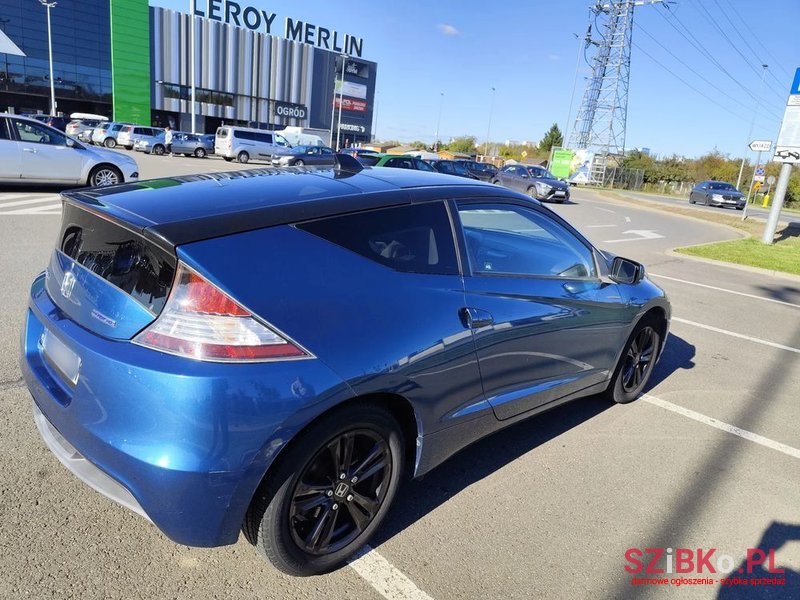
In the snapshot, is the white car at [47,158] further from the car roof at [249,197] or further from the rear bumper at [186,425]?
the rear bumper at [186,425]

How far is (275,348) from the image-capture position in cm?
204

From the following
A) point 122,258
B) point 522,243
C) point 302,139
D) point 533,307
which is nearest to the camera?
point 122,258

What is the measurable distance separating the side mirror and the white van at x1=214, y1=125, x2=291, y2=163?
33.9 m

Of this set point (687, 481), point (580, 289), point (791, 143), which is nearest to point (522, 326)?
point (580, 289)

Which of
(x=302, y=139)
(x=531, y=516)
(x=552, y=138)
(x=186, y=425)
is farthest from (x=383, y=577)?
(x=552, y=138)

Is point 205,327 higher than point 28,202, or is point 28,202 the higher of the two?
point 205,327

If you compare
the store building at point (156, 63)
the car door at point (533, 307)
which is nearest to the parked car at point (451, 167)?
the car door at point (533, 307)

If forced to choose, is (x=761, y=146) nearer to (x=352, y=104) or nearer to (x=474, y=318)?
(x=474, y=318)

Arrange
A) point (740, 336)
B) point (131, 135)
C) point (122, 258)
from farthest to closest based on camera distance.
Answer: point (131, 135) → point (740, 336) → point (122, 258)

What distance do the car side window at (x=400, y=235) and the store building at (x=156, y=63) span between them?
63.7 metres

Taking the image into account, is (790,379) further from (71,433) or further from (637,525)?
(71,433)

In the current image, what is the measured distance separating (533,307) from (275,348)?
163 cm

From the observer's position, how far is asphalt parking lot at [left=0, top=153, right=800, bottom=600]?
7.77 ft

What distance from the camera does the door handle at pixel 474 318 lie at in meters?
2.71
